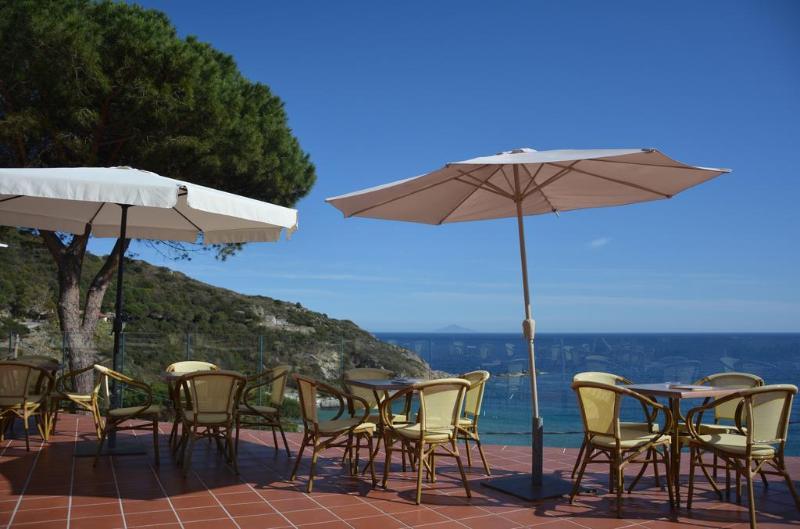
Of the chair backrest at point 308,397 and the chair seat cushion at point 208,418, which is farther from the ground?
the chair backrest at point 308,397

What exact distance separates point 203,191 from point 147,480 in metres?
2.13

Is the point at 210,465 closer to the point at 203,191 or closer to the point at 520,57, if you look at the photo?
the point at 203,191

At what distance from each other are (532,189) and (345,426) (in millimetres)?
2202

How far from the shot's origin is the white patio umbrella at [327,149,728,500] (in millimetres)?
4117

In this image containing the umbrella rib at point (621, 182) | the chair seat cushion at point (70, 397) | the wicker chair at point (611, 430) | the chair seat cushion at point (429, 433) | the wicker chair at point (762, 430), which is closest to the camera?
the wicker chair at point (762, 430)

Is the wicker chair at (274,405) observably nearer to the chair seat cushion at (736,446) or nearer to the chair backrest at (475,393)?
the chair backrest at (475,393)

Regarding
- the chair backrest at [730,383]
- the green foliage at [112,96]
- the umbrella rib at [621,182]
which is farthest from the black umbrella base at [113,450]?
the chair backrest at [730,383]

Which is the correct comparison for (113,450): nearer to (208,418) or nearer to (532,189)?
(208,418)

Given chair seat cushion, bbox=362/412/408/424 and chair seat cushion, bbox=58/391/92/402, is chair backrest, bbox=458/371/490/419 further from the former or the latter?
chair seat cushion, bbox=58/391/92/402

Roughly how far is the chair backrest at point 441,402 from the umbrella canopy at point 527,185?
1.37m

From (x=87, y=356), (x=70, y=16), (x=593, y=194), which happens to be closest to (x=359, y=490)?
(x=593, y=194)

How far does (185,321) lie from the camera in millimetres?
19578

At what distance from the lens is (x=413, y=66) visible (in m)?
12.9

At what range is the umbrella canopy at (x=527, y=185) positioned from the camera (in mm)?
4051
